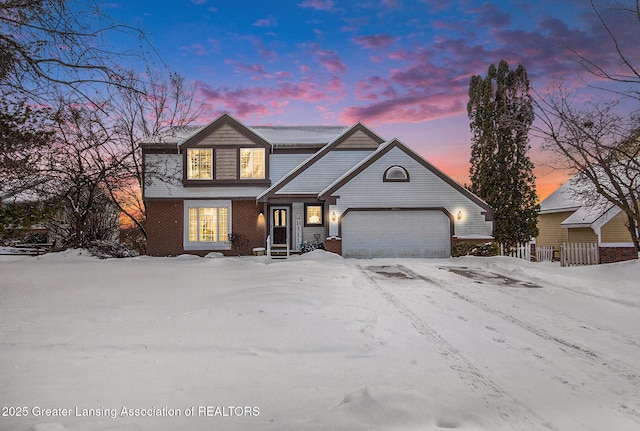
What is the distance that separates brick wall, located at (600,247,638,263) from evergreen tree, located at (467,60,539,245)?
16.0ft

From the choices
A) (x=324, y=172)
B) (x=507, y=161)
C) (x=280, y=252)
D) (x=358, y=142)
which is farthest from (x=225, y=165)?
(x=507, y=161)

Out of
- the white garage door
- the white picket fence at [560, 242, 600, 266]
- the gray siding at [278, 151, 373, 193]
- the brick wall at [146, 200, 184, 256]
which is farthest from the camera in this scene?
the brick wall at [146, 200, 184, 256]

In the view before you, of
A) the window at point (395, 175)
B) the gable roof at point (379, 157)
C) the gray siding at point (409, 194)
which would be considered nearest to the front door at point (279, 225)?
the gable roof at point (379, 157)

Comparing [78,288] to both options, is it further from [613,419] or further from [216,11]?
[613,419]

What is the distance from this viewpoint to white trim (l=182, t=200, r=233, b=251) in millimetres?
21594

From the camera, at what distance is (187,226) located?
856 inches

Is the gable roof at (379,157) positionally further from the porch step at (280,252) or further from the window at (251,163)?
the window at (251,163)

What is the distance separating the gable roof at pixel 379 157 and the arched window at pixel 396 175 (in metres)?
0.87

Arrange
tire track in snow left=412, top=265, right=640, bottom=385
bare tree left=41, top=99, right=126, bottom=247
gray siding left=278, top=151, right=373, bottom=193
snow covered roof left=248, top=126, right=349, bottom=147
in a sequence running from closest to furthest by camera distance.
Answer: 1. tire track in snow left=412, top=265, right=640, bottom=385
2. bare tree left=41, top=99, right=126, bottom=247
3. gray siding left=278, top=151, right=373, bottom=193
4. snow covered roof left=248, top=126, right=349, bottom=147

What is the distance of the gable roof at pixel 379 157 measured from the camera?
63.4ft

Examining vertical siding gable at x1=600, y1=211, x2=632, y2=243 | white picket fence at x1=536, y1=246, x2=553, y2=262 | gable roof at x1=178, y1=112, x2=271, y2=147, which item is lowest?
white picket fence at x1=536, y1=246, x2=553, y2=262

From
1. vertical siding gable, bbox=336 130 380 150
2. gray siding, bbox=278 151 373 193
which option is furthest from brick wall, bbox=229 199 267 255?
vertical siding gable, bbox=336 130 380 150

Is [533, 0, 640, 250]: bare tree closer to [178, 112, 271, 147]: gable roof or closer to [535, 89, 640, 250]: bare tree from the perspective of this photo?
[535, 89, 640, 250]: bare tree

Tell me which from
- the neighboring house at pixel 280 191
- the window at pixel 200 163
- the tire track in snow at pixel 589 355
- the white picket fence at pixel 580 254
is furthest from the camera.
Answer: the window at pixel 200 163
